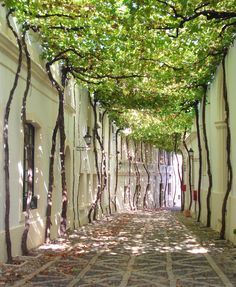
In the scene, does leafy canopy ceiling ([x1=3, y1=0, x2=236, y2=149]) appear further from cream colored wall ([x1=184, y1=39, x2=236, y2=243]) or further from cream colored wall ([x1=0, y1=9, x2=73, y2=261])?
cream colored wall ([x1=0, y1=9, x2=73, y2=261])

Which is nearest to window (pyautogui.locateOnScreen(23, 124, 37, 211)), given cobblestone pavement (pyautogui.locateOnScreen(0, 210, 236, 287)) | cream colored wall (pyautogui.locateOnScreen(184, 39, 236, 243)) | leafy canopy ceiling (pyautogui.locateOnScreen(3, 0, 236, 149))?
cobblestone pavement (pyautogui.locateOnScreen(0, 210, 236, 287))

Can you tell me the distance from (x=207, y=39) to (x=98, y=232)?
711 cm

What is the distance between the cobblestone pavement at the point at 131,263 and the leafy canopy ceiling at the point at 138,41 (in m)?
4.49

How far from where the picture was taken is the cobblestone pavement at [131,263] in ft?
26.4

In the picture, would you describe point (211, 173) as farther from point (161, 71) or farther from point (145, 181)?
point (145, 181)

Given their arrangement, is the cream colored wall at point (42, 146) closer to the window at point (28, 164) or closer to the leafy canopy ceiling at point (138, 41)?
the window at point (28, 164)

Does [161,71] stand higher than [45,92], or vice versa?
[161,71]

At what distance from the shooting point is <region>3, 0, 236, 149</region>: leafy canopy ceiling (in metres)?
9.62

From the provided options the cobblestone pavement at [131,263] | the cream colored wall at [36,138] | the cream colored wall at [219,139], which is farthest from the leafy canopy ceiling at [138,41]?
the cobblestone pavement at [131,263]

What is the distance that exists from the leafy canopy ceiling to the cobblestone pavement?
4488 mm

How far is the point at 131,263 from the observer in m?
9.78

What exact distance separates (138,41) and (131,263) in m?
5.70

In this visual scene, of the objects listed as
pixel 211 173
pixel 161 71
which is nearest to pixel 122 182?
pixel 211 173

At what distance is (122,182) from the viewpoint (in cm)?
3581
